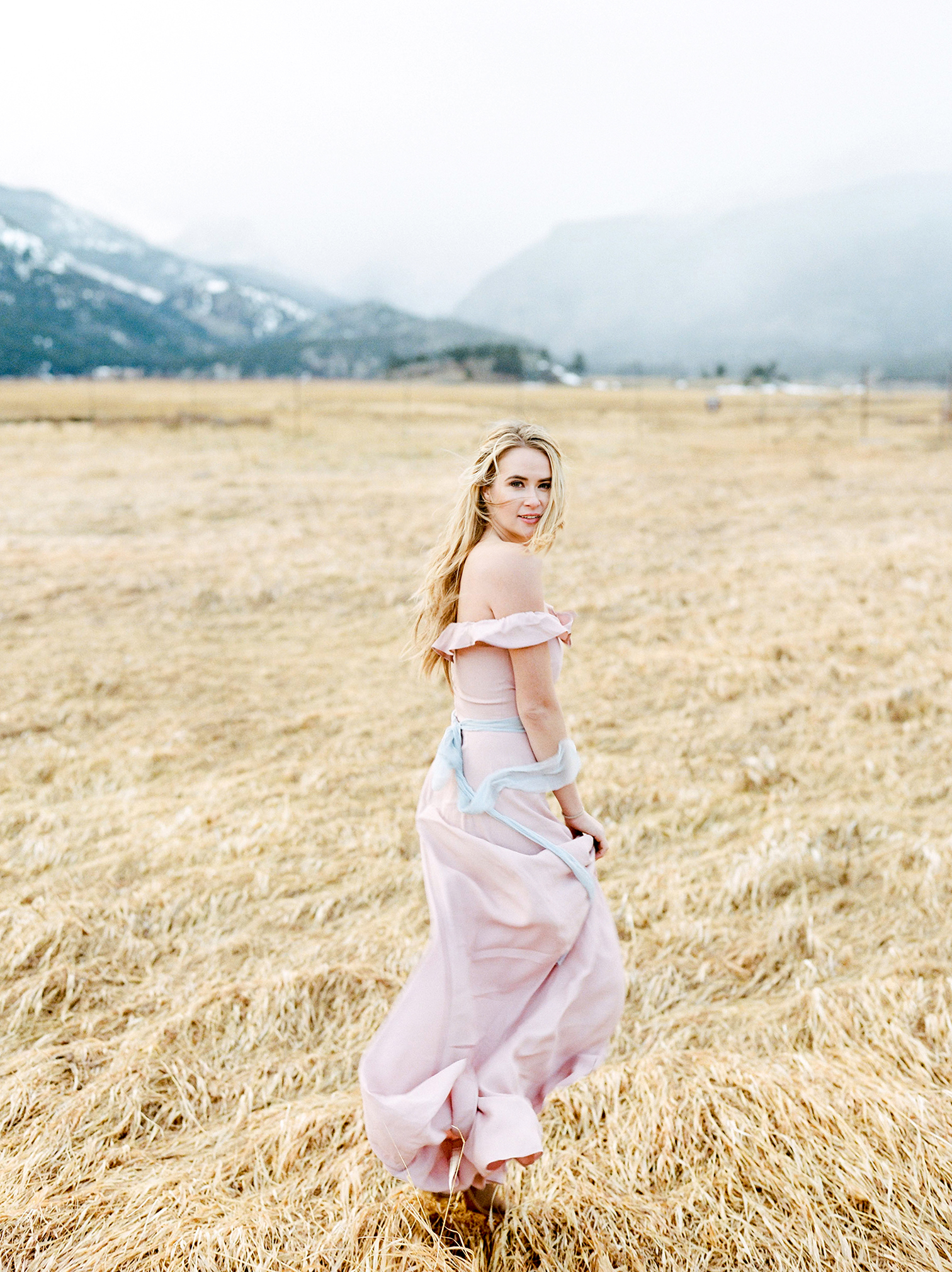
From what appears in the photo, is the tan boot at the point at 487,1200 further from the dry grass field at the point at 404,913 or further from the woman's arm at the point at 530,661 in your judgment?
the woman's arm at the point at 530,661

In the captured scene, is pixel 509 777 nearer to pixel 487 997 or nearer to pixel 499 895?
pixel 499 895

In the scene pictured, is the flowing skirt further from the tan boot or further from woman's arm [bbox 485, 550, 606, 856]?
the tan boot

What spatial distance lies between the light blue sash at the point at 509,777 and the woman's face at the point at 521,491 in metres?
0.50

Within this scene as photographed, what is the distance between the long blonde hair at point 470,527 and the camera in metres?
2.17

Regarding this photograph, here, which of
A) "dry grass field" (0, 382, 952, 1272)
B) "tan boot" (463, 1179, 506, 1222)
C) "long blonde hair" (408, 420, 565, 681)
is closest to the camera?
"long blonde hair" (408, 420, 565, 681)

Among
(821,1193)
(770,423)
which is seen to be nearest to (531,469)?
(821,1193)

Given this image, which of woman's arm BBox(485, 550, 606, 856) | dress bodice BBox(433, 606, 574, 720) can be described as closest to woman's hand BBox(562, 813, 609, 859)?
woman's arm BBox(485, 550, 606, 856)

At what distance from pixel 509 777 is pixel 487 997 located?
1.87 ft

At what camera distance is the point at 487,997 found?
216 centimetres

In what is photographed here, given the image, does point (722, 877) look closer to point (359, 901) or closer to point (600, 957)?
point (359, 901)

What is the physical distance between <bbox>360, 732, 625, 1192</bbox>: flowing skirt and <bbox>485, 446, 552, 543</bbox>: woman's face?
1.80 feet

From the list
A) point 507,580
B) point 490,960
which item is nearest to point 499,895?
point 490,960

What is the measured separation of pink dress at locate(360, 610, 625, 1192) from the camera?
205cm

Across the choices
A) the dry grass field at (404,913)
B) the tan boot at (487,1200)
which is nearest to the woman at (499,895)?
the tan boot at (487,1200)
